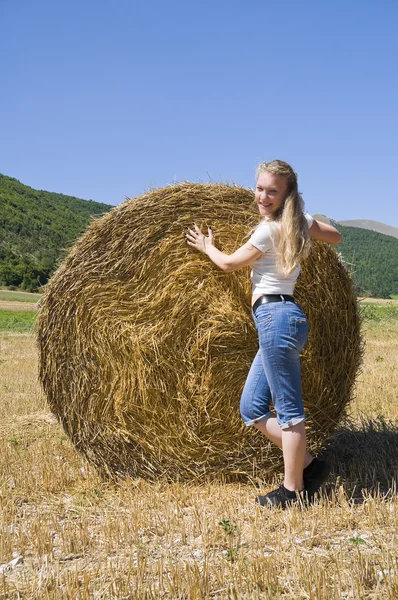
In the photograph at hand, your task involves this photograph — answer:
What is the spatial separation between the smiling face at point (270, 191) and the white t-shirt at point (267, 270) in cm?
10

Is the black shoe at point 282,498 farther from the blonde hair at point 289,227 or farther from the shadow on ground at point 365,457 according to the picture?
the blonde hair at point 289,227

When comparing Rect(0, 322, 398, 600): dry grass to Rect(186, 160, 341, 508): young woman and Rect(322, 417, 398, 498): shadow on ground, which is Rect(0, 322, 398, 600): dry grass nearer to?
Rect(322, 417, 398, 498): shadow on ground

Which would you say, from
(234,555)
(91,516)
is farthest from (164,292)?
(234,555)

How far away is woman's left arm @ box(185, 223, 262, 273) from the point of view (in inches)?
162

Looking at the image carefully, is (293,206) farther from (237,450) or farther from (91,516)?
(91,516)

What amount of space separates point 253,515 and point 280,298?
1.34 m

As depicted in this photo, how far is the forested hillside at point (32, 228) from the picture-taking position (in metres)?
55.9

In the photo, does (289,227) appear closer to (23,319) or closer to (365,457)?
(365,457)

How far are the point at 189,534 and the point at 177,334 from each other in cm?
158

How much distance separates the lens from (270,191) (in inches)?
163

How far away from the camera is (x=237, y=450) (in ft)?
16.1

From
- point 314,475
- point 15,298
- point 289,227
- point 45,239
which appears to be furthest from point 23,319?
point 45,239

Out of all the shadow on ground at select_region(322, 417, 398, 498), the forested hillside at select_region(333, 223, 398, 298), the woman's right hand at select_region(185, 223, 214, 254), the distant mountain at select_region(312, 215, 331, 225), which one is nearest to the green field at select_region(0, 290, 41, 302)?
the forested hillside at select_region(333, 223, 398, 298)

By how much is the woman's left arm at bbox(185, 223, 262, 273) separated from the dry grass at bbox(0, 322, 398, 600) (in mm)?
1526
